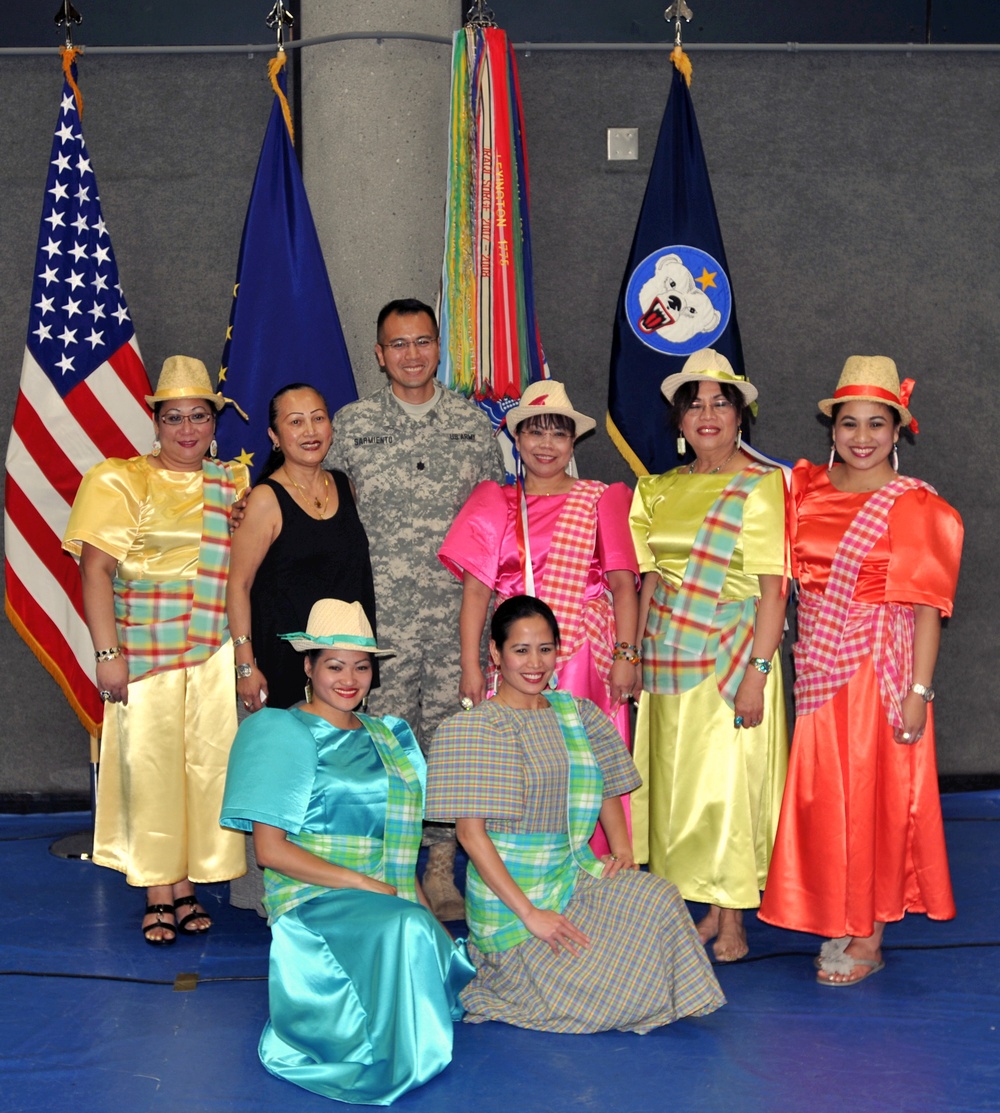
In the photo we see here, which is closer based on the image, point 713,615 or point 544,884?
point 544,884

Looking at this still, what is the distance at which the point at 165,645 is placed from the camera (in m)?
3.59

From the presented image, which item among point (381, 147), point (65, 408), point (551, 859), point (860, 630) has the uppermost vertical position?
point (381, 147)

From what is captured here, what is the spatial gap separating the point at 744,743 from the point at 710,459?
0.74 meters

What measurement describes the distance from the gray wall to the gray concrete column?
1.64 ft

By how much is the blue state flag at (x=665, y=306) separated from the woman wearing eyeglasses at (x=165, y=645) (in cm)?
153

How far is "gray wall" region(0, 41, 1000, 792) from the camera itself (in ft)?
16.4

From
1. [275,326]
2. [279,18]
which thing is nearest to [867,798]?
[275,326]

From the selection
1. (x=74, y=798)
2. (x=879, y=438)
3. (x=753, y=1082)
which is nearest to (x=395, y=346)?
(x=879, y=438)

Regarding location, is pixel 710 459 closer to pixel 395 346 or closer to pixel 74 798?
pixel 395 346

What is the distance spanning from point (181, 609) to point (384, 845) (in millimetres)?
973

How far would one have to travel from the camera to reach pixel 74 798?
512 centimetres

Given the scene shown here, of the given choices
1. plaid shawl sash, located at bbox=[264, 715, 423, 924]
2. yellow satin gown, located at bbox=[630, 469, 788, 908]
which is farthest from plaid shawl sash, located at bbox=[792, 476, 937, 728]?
plaid shawl sash, located at bbox=[264, 715, 423, 924]

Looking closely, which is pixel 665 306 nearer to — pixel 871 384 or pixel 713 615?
pixel 871 384

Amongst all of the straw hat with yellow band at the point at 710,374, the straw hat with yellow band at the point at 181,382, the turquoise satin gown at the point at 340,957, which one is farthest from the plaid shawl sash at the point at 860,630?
the straw hat with yellow band at the point at 181,382
